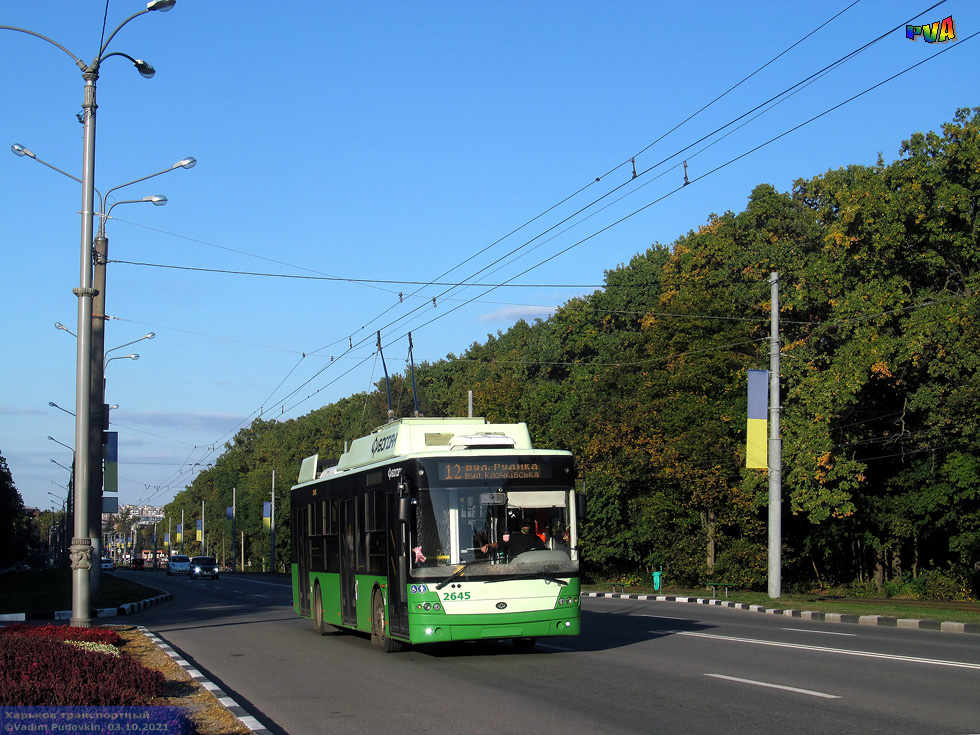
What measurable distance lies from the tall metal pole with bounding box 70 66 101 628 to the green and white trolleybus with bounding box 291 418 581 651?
472cm

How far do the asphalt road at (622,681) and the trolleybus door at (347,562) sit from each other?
0.57 meters

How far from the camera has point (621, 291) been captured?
72.1 meters

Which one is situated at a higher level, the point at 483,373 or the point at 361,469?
the point at 483,373

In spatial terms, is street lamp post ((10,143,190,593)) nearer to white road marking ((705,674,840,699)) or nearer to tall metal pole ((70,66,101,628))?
tall metal pole ((70,66,101,628))

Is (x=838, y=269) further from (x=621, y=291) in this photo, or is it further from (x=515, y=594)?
(x=621, y=291)

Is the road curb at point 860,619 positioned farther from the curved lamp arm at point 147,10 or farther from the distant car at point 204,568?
the distant car at point 204,568

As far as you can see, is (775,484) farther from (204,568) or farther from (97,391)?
(204,568)

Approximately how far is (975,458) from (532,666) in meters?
30.1

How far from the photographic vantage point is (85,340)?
60.5 ft

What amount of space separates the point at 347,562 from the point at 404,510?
4.70m

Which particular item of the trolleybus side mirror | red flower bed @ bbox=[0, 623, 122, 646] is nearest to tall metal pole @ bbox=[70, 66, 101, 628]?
red flower bed @ bbox=[0, 623, 122, 646]

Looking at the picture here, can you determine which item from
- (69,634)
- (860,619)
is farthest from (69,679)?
(860,619)

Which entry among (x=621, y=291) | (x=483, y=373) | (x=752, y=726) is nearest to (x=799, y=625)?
(x=752, y=726)

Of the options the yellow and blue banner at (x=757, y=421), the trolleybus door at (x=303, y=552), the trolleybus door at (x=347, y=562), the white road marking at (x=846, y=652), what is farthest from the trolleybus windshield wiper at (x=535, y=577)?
the yellow and blue banner at (x=757, y=421)
